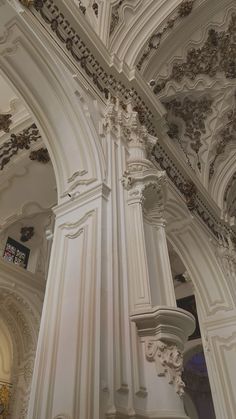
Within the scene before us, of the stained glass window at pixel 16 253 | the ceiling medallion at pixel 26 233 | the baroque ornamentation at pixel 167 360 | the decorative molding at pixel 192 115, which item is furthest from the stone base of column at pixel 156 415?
the ceiling medallion at pixel 26 233

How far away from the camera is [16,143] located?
7246 millimetres

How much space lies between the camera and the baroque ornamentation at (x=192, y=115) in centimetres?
821

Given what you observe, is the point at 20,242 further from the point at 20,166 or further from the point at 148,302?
the point at 148,302

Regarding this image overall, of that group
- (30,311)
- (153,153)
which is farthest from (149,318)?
(30,311)

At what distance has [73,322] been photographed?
2758 millimetres

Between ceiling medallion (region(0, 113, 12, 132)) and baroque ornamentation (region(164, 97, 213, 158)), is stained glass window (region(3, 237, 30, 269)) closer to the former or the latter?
ceiling medallion (region(0, 113, 12, 132))

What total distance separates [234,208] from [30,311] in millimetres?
6248

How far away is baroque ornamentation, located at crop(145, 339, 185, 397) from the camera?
2.65m

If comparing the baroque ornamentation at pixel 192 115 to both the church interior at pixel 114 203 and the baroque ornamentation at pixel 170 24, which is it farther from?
the baroque ornamentation at pixel 170 24

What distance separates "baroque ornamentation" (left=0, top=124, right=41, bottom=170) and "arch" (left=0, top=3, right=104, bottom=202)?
2765 millimetres

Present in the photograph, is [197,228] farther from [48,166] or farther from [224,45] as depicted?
[224,45]

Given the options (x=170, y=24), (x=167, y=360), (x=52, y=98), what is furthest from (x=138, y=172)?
(x=170, y=24)

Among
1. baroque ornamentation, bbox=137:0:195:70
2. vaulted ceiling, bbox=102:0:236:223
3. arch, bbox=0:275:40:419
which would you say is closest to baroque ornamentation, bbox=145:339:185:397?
vaulted ceiling, bbox=102:0:236:223

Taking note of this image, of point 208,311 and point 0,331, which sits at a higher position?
point 0,331
